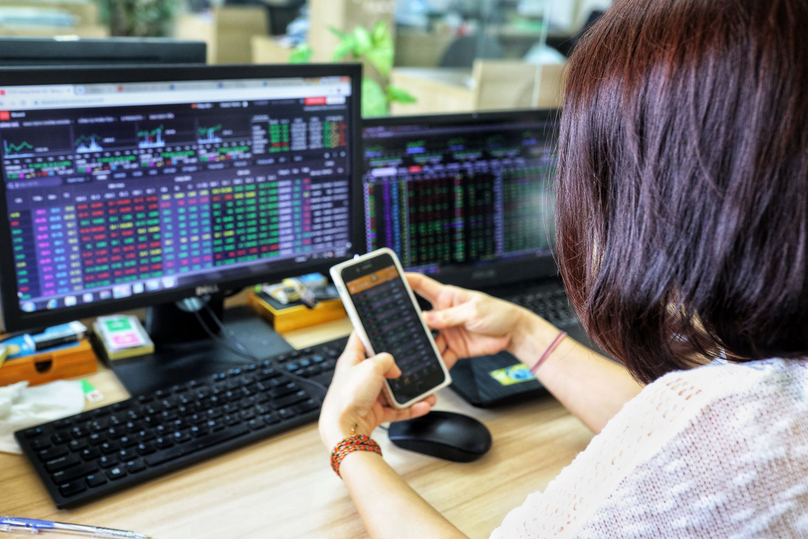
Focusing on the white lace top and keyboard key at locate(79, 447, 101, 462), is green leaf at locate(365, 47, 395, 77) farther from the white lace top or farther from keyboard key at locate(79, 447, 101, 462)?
the white lace top

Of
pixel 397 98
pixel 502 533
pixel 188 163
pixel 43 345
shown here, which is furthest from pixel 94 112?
pixel 397 98

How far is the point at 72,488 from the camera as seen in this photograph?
→ 0.78 meters

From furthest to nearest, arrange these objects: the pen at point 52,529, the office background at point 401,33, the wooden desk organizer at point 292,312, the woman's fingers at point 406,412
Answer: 1. the office background at point 401,33
2. the wooden desk organizer at point 292,312
3. the woman's fingers at point 406,412
4. the pen at point 52,529

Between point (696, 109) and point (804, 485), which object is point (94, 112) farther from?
point (804, 485)

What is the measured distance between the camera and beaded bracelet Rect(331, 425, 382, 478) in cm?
79

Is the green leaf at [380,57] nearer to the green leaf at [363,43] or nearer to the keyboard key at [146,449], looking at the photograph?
the green leaf at [363,43]

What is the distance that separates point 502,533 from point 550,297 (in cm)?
77

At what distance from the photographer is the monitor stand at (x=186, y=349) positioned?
103 centimetres

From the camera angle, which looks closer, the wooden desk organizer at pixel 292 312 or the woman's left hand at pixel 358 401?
the woman's left hand at pixel 358 401

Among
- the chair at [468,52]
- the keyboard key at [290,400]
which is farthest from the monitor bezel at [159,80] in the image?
the chair at [468,52]

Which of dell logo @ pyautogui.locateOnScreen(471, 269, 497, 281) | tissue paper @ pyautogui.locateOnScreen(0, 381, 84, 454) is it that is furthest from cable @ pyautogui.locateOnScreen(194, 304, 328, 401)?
dell logo @ pyautogui.locateOnScreen(471, 269, 497, 281)

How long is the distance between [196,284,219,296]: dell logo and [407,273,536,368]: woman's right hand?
29cm

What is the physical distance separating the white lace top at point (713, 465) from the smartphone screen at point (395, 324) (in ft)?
1.27

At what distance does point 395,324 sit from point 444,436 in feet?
0.54
